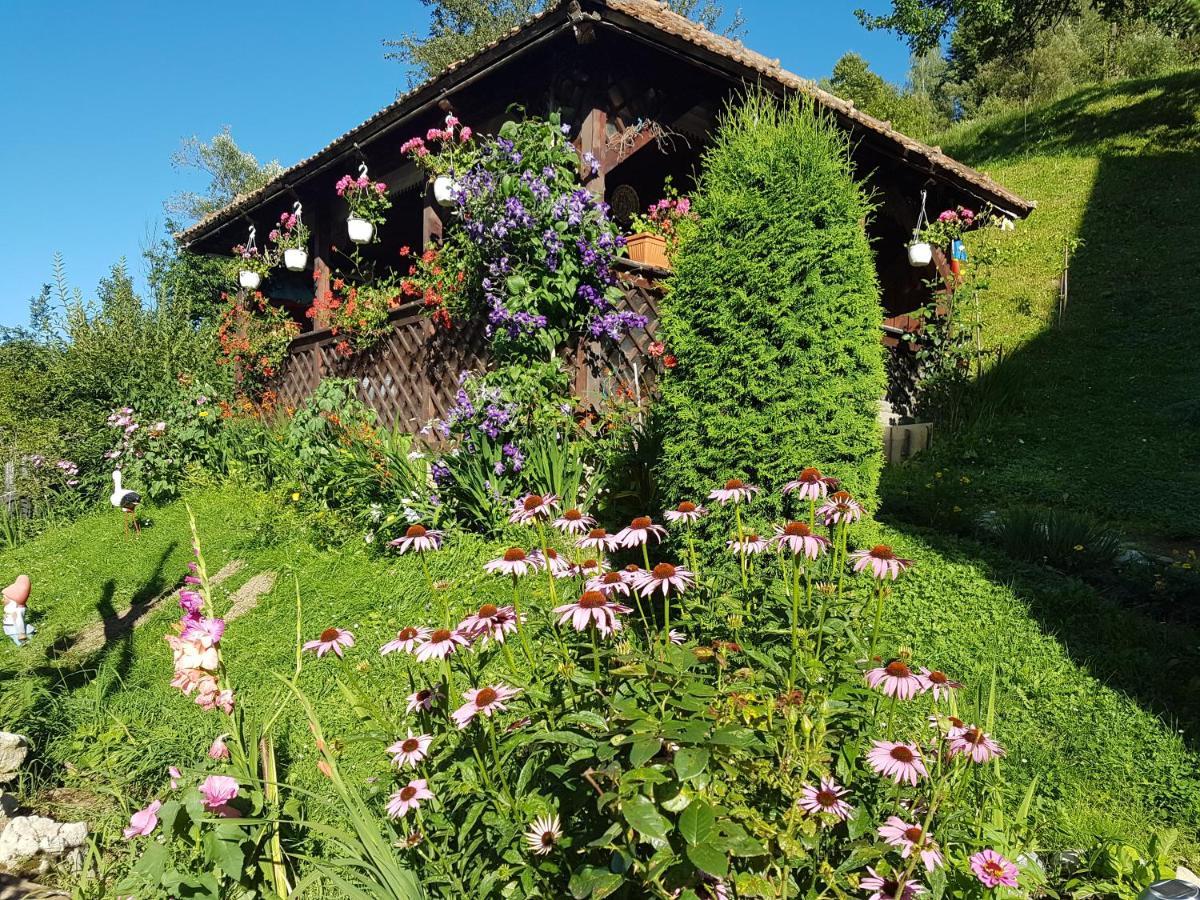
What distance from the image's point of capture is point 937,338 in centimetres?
702

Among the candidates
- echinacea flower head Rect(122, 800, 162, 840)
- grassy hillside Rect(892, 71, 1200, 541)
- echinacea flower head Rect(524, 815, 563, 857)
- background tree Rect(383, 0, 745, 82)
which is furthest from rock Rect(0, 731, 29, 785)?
background tree Rect(383, 0, 745, 82)

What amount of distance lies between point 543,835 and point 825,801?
0.55m

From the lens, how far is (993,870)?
4.37 feet

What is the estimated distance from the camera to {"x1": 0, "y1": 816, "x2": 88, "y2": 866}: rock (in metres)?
2.26

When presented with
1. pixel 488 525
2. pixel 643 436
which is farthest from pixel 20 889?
pixel 643 436

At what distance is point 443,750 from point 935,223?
694cm

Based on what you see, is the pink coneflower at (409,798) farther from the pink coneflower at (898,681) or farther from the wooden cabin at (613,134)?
the wooden cabin at (613,134)

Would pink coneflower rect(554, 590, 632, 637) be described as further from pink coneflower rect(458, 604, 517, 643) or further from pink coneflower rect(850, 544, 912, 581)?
pink coneflower rect(850, 544, 912, 581)

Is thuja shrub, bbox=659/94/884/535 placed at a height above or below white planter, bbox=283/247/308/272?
below

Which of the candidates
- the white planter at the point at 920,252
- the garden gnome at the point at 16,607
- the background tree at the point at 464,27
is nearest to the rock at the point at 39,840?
the garden gnome at the point at 16,607

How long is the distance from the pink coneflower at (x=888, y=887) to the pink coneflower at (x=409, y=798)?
857 millimetres

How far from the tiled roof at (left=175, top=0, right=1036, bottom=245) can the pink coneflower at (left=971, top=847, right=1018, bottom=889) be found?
3745 millimetres

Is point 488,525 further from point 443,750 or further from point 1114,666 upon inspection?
point 1114,666

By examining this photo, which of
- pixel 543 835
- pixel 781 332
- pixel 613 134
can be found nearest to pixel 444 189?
pixel 613 134
